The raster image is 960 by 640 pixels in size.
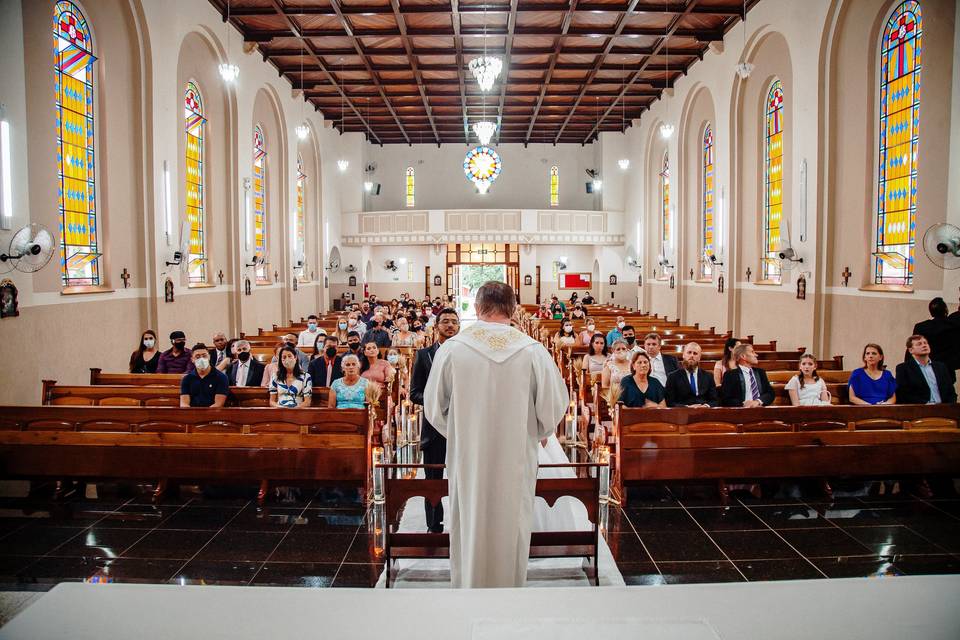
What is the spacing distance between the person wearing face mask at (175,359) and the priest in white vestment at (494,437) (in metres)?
6.63

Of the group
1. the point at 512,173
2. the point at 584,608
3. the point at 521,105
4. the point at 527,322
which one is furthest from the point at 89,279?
the point at 512,173

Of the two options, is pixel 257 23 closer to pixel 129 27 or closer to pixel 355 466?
pixel 129 27

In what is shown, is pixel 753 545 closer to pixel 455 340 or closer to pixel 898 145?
pixel 455 340

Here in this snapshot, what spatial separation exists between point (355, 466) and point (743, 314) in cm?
1157

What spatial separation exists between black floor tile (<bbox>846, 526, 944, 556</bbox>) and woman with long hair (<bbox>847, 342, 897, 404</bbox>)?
216 centimetres

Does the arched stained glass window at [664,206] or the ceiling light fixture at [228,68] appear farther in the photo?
the arched stained glass window at [664,206]

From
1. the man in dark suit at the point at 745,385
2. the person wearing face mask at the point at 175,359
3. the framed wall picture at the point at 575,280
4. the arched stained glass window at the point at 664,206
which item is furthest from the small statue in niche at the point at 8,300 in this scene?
the framed wall picture at the point at 575,280

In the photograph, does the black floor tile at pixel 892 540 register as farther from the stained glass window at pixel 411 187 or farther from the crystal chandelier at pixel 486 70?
the stained glass window at pixel 411 187

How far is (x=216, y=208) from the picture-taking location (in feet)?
46.9

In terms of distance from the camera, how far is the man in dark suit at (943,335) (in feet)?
23.0

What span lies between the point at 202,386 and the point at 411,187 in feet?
73.2

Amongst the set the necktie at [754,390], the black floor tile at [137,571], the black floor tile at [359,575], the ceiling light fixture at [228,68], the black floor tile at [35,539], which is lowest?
the black floor tile at [359,575]

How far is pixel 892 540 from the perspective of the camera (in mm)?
4844

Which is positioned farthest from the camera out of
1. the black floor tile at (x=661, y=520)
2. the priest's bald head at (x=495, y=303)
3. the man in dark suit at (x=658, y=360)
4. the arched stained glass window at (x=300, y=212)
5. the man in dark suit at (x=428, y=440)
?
the arched stained glass window at (x=300, y=212)
